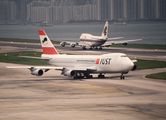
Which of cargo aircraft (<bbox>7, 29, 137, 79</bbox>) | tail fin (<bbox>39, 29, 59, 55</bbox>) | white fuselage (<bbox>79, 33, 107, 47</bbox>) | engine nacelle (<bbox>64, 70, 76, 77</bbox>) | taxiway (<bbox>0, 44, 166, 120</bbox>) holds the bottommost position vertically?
taxiway (<bbox>0, 44, 166, 120</bbox>)

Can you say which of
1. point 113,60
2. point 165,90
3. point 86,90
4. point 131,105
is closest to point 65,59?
point 113,60

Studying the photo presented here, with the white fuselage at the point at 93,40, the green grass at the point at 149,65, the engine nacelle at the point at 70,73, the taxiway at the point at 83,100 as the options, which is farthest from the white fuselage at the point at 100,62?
the white fuselage at the point at 93,40

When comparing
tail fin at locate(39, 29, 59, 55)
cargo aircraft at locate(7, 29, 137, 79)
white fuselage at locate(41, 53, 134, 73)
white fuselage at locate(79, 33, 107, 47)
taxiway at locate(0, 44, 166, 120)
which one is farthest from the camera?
white fuselage at locate(79, 33, 107, 47)

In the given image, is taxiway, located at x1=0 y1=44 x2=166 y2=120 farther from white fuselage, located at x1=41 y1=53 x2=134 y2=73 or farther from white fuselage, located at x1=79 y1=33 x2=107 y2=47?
white fuselage, located at x1=79 y1=33 x2=107 y2=47

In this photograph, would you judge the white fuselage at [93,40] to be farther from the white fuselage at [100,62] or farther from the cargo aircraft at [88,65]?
the white fuselage at [100,62]

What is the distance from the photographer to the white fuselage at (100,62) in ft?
175

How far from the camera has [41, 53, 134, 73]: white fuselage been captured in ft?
175

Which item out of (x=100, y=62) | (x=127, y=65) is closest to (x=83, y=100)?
(x=127, y=65)

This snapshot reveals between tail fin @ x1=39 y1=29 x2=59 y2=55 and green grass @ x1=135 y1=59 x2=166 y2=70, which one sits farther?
green grass @ x1=135 y1=59 x2=166 y2=70

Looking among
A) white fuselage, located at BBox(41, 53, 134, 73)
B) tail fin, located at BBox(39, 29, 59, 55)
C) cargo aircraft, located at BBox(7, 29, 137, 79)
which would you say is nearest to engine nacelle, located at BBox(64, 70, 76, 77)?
cargo aircraft, located at BBox(7, 29, 137, 79)

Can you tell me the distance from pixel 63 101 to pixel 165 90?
46.3ft

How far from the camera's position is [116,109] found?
3183 centimetres

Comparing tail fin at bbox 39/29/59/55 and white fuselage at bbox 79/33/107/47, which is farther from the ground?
white fuselage at bbox 79/33/107/47

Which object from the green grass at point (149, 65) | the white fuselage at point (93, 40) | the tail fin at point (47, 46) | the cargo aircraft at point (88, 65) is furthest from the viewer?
the white fuselage at point (93, 40)
